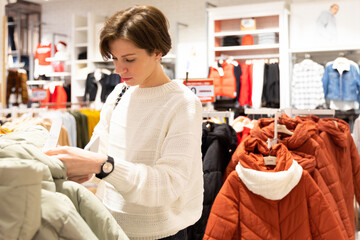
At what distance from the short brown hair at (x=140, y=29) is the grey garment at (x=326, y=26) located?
5602 mm

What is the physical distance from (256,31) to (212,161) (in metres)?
→ 4.29

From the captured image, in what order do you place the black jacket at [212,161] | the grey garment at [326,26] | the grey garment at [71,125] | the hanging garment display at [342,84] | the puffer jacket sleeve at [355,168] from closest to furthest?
the black jacket at [212,161] < the puffer jacket sleeve at [355,168] < the grey garment at [71,125] < the hanging garment display at [342,84] < the grey garment at [326,26]

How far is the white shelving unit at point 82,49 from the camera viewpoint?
322 inches

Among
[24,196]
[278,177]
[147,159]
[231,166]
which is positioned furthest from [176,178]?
[231,166]

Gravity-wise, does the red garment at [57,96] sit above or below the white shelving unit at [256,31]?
below

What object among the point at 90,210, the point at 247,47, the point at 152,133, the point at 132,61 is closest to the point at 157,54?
the point at 132,61

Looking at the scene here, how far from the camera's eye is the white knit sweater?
1.20m

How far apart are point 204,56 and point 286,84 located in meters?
1.79

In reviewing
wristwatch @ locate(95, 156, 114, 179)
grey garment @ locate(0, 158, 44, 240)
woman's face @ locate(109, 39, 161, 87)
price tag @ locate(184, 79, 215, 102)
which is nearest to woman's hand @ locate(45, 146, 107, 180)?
wristwatch @ locate(95, 156, 114, 179)

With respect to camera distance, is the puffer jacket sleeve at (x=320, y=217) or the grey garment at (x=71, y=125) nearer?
the puffer jacket sleeve at (x=320, y=217)

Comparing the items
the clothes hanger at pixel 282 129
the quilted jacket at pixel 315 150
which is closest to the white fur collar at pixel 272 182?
the quilted jacket at pixel 315 150

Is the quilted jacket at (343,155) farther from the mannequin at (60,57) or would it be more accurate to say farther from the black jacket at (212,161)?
the mannequin at (60,57)

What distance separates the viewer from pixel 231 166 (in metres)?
2.96

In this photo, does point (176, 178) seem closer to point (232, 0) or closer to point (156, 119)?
point (156, 119)
